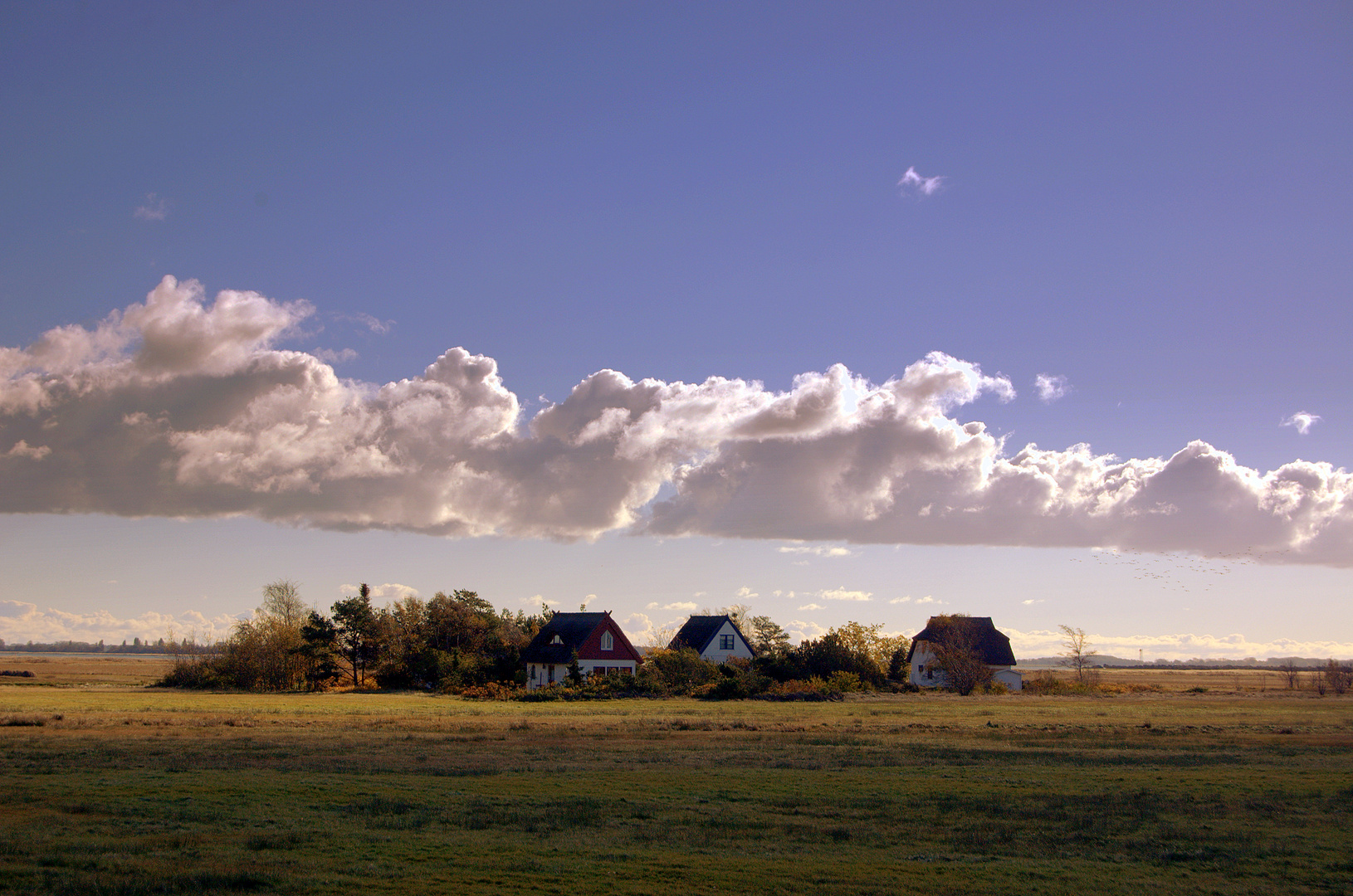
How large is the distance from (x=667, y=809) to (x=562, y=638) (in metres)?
59.9

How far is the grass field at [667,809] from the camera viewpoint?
45.5ft

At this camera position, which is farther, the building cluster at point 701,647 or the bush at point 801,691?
the building cluster at point 701,647

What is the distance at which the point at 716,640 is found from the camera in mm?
89000


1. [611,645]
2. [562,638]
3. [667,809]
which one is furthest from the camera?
[562,638]

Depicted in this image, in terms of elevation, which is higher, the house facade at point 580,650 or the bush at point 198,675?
the house facade at point 580,650

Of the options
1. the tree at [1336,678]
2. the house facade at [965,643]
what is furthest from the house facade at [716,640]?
the tree at [1336,678]

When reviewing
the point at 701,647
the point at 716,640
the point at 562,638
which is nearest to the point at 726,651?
the point at 716,640

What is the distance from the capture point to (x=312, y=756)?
87.4 feet

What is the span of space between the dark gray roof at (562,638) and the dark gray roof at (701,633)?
42.3 ft

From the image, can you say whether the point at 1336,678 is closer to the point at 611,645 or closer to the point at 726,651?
the point at 726,651

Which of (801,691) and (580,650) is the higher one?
(580,650)

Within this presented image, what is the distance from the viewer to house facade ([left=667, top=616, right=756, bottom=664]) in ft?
289

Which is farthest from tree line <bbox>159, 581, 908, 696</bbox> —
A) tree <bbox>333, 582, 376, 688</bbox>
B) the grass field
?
the grass field

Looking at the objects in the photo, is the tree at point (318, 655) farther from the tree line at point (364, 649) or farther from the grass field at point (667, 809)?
the grass field at point (667, 809)
